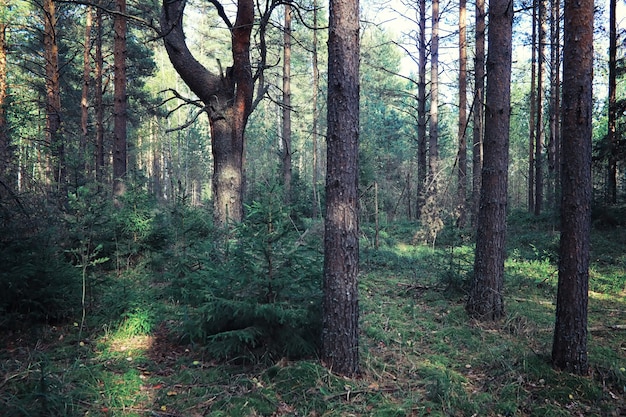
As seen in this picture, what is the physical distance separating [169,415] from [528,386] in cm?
341

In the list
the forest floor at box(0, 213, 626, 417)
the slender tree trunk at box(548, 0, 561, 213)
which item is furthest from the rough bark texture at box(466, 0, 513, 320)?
the slender tree trunk at box(548, 0, 561, 213)

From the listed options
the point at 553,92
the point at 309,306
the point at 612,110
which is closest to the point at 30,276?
the point at 309,306

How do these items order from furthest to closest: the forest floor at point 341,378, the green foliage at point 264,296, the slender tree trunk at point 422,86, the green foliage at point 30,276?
the slender tree trunk at point 422,86
the green foliage at point 30,276
the green foliage at point 264,296
the forest floor at point 341,378

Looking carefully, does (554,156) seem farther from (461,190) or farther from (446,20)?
(461,190)

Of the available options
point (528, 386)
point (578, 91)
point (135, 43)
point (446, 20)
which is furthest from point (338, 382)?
point (135, 43)

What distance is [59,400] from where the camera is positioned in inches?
118

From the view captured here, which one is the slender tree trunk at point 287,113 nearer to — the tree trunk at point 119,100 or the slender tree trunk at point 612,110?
the tree trunk at point 119,100

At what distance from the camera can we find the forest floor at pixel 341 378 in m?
3.34

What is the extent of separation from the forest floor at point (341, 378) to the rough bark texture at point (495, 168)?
51cm

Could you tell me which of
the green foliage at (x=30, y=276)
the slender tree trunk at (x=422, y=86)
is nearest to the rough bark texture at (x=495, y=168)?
the green foliage at (x=30, y=276)

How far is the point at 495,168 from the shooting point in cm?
595

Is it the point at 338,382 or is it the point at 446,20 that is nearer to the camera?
the point at 338,382

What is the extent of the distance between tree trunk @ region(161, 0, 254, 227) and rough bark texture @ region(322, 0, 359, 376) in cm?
385

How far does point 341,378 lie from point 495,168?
3.98 metres
